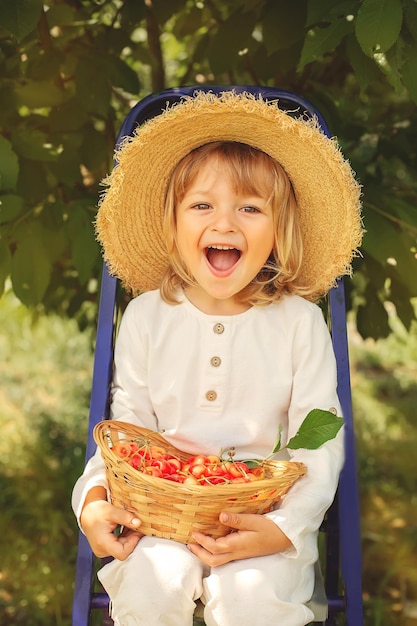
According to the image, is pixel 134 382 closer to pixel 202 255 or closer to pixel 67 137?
pixel 202 255

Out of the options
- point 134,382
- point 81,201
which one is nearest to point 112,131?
point 81,201

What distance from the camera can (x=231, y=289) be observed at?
6.31 feet

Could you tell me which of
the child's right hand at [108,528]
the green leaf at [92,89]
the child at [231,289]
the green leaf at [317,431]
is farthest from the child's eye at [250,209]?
the child's right hand at [108,528]

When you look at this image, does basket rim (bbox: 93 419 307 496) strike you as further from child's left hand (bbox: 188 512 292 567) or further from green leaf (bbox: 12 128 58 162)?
green leaf (bbox: 12 128 58 162)

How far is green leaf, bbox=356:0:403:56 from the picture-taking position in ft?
5.51

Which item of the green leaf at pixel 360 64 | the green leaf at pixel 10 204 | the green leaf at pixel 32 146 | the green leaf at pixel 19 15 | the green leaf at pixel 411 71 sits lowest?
the green leaf at pixel 10 204

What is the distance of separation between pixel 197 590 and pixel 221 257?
0.73 meters

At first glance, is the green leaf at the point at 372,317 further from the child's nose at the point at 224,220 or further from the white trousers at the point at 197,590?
the white trousers at the point at 197,590

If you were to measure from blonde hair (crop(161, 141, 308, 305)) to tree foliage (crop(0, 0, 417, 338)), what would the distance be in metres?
0.21

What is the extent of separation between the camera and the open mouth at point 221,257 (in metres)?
1.95

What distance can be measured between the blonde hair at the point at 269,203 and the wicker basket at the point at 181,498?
19.2 inches

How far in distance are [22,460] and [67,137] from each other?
1.80m

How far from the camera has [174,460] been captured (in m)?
1.73

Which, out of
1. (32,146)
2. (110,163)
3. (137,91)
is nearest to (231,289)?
(32,146)
